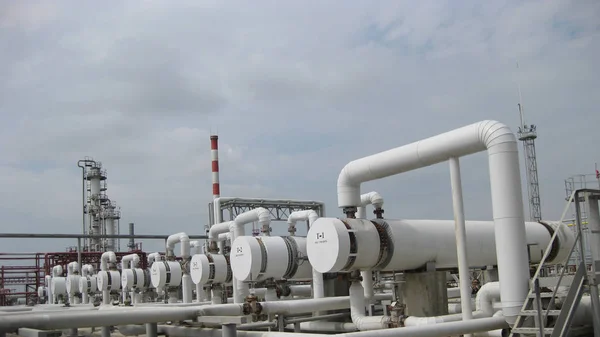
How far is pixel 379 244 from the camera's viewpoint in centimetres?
1116

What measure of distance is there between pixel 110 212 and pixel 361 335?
43.1 m

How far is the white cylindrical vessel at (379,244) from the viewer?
10914 mm

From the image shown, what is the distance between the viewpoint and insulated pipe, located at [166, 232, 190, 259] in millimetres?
22078

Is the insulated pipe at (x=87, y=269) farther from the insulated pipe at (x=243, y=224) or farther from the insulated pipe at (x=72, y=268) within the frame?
the insulated pipe at (x=243, y=224)

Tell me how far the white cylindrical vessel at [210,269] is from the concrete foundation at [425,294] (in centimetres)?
967

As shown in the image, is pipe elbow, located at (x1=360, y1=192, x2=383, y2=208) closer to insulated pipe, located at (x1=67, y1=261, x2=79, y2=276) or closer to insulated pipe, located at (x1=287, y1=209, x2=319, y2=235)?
insulated pipe, located at (x1=287, y1=209, x2=319, y2=235)

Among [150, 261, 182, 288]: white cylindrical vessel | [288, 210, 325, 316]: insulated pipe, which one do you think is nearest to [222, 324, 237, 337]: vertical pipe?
[288, 210, 325, 316]: insulated pipe

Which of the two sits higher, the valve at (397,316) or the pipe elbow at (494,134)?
the pipe elbow at (494,134)

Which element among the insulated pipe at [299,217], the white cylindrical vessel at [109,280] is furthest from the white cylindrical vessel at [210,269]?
the white cylindrical vessel at [109,280]

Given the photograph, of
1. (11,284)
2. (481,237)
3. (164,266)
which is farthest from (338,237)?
(11,284)

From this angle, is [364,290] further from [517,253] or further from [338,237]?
[517,253]

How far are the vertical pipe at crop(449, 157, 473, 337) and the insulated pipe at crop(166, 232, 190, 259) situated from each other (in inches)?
542

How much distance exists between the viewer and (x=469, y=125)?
32.6 ft

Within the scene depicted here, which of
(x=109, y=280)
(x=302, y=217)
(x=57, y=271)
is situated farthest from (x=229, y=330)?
(x=57, y=271)
